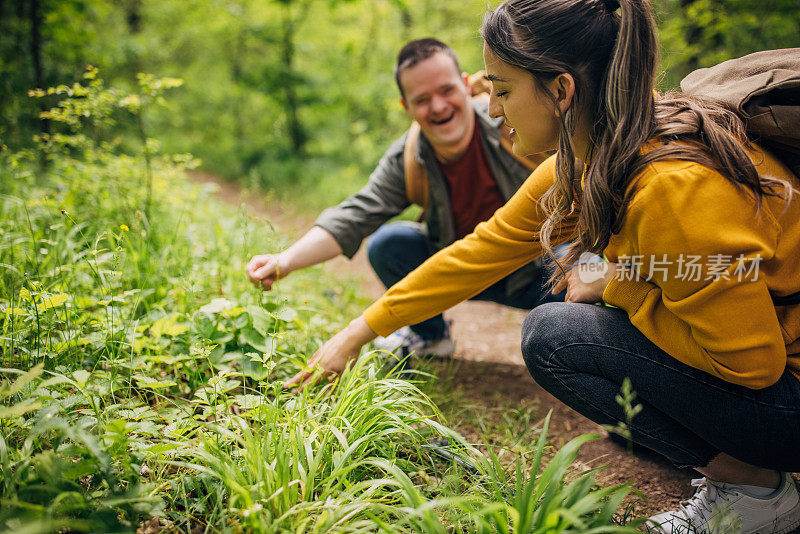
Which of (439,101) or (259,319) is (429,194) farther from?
(259,319)

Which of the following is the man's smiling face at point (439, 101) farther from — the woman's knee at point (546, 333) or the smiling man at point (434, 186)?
the woman's knee at point (546, 333)

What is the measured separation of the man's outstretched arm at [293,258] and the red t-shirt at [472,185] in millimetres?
745

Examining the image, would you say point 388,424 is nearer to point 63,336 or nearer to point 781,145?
point 63,336

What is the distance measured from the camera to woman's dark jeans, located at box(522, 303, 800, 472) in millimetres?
1277

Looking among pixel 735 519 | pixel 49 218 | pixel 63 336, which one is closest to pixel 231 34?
pixel 49 218

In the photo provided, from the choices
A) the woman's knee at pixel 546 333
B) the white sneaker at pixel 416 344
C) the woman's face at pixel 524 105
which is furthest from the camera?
the white sneaker at pixel 416 344

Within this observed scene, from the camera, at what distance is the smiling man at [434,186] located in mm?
2449

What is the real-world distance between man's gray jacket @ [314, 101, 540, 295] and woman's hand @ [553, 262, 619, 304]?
24.2 inches

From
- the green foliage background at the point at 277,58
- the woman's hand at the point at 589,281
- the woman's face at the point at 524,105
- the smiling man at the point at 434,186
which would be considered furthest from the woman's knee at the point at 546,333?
the green foliage background at the point at 277,58

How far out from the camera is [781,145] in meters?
1.31

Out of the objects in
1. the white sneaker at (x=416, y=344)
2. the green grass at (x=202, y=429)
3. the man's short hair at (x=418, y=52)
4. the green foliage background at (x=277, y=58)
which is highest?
the green foliage background at (x=277, y=58)

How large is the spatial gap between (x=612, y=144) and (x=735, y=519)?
1152 mm

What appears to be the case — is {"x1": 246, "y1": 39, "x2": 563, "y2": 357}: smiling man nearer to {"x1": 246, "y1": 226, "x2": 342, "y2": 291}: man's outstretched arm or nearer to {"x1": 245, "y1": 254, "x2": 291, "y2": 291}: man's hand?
{"x1": 246, "y1": 226, "x2": 342, "y2": 291}: man's outstretched arm

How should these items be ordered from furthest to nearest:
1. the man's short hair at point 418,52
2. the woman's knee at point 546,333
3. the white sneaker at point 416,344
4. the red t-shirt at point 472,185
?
the red t-shirt at point 472,185
the man's short hair at point 418,52
the white sneaker at point 416,344
the woman's knee at point 546,333
